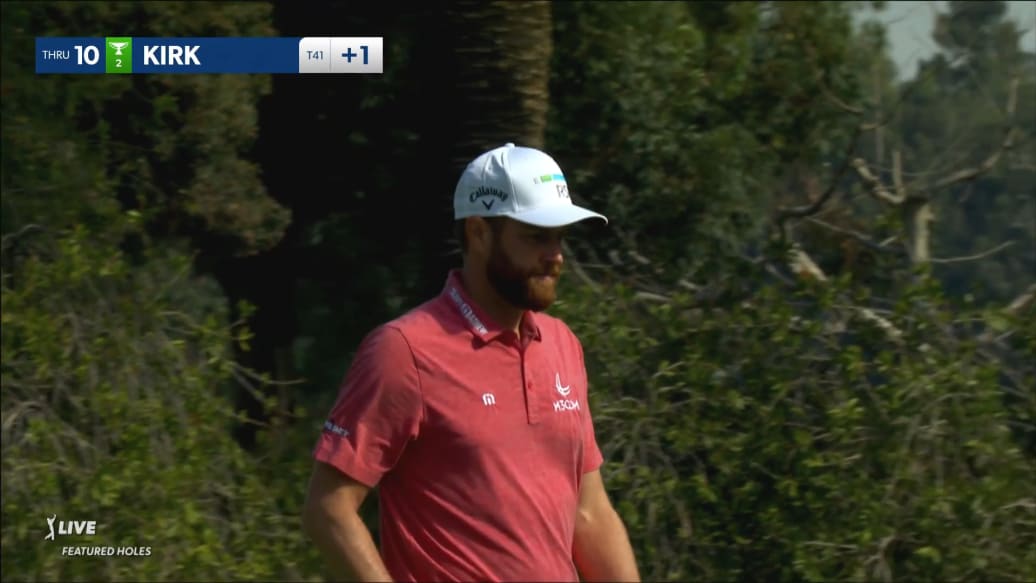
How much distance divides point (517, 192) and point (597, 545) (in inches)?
33.8

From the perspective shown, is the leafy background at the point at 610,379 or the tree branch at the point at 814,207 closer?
the leafy background at the point at 610,379

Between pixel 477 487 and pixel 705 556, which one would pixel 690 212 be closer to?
pixel 705 556

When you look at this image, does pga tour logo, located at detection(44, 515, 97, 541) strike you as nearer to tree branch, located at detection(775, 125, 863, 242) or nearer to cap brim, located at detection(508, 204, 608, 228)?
tree branch, located at detection(775, 125, 863, 242)

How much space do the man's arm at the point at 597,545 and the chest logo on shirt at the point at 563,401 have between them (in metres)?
0.25

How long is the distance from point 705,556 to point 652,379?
0.79 metres

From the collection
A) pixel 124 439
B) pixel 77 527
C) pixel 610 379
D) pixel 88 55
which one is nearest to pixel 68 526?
pixel 77 527

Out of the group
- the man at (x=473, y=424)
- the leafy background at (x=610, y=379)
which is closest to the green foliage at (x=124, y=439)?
the leafy background at (x=610, y=379)

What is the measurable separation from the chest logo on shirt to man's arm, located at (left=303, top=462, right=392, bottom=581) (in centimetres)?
47

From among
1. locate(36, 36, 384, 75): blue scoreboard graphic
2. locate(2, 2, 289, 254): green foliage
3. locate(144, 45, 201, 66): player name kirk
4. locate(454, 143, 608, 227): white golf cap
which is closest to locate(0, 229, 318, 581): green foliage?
locate(2, 2, 289, 254): green foliage

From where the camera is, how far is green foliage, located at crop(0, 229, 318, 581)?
7449mm

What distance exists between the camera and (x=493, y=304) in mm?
3604

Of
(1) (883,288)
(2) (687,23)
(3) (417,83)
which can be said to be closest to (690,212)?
(2) (687,23)

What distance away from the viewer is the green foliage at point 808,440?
272 inches

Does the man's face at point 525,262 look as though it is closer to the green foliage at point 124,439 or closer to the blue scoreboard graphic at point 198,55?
the green foliage at point 124,439
